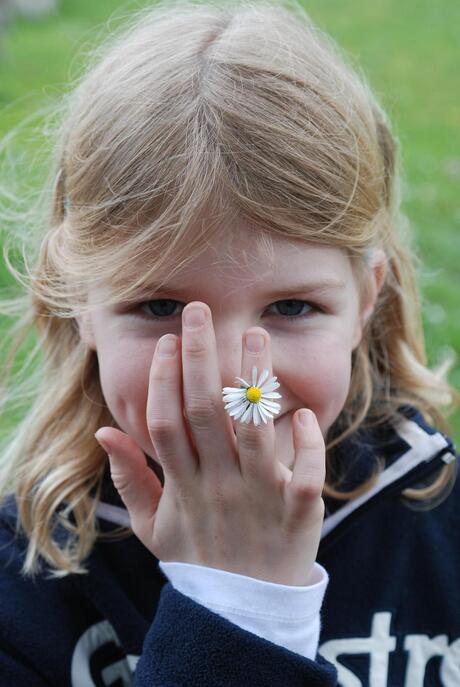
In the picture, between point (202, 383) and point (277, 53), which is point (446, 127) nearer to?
point (277, 53)

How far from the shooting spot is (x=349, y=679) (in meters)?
2.26

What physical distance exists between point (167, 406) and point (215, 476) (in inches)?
7.3

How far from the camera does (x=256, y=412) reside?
182cm

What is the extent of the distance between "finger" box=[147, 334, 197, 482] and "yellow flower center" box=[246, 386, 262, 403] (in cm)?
16

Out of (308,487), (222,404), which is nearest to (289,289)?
(222,404)

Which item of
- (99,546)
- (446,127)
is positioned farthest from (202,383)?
(446,127)

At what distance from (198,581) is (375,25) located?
13089 mm

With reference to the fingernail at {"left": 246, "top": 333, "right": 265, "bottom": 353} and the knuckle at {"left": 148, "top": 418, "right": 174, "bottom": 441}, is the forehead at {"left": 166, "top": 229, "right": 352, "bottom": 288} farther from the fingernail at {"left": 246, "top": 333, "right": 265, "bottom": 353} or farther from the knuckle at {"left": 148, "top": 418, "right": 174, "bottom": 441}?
the knuckle at {"left": 148, "top": 418, "right": 174, "bottom": 441}

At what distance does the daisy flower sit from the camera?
1.81m

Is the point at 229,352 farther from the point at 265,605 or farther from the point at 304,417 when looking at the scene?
the point at 265,605

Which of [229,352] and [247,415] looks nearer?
[247,415]

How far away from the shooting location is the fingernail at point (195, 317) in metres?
1.84

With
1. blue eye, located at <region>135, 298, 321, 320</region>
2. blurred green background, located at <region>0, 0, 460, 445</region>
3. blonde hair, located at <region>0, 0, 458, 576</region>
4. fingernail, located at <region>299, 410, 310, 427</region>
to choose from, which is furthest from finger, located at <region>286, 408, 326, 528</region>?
blurred green background, located at <region>0, 0, 460, 445</region>

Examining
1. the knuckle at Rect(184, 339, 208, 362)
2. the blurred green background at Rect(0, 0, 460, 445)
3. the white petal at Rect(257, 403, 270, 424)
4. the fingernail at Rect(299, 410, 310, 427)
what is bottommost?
the blurred green background at Rect(0, 0, 460, 445)
